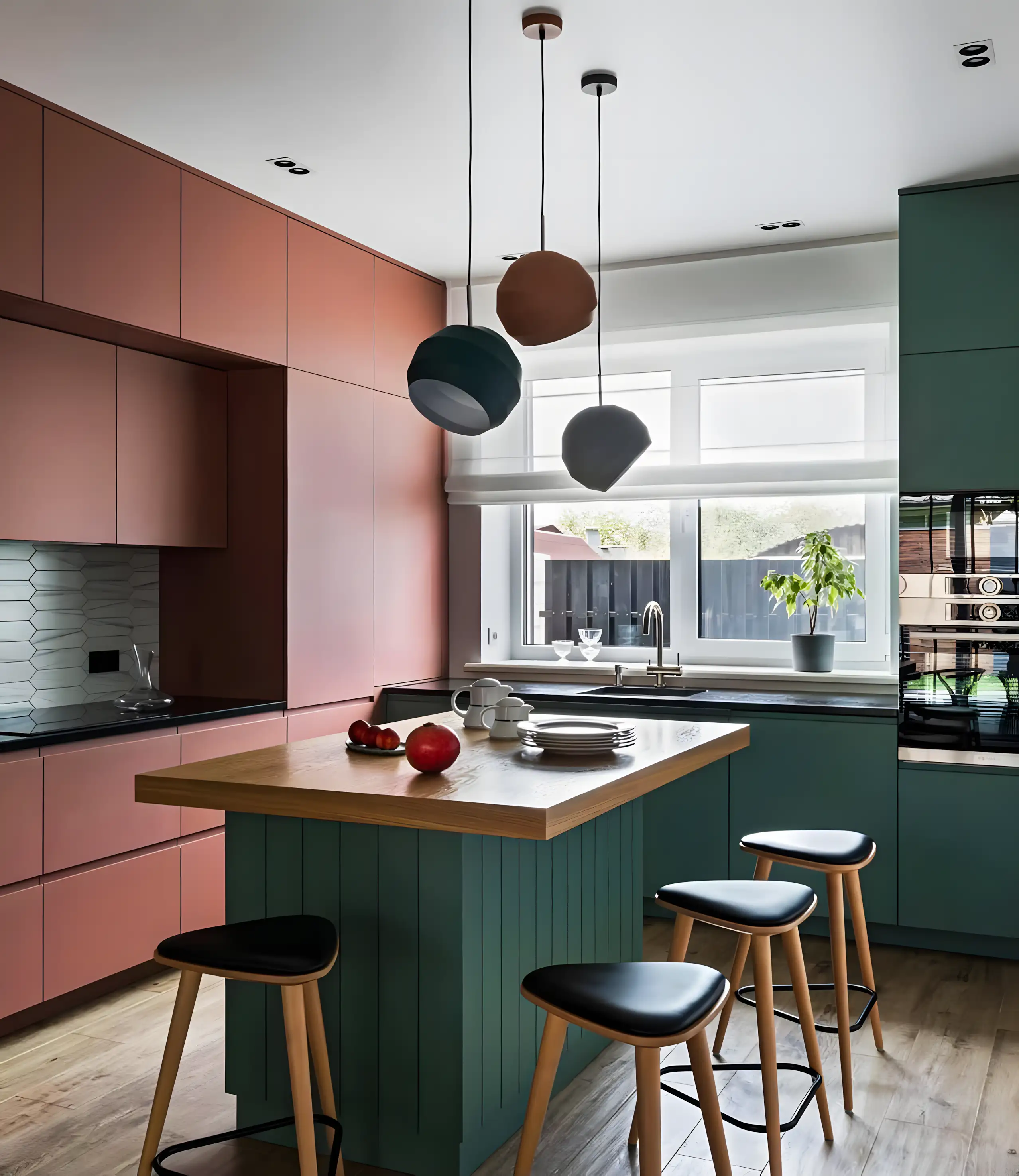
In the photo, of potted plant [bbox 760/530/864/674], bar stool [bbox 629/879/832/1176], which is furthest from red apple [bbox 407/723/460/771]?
potted plant [bbox 760/530/864/674]

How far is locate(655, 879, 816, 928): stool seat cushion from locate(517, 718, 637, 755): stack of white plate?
357 mm

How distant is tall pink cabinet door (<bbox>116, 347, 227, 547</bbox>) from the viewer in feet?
12.5

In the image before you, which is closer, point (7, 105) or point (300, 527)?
point (7, 105)

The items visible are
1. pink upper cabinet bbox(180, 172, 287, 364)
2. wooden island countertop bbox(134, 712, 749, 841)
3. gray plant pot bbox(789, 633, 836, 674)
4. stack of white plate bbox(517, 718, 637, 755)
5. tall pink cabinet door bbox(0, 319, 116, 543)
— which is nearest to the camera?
wooden island countertop bbox(134, 712, 749, 841)

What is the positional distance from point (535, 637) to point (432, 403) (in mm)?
3118

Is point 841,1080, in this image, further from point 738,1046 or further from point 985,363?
point 985,363

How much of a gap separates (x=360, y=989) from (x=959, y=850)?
234cm

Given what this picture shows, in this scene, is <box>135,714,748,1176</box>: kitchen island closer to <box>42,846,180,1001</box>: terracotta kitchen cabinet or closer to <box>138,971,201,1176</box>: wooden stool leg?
<box>138,971,201,1176</box>: wooden stool leg

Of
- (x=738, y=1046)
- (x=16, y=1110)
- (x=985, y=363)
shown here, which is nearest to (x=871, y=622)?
(x=985, y=363)

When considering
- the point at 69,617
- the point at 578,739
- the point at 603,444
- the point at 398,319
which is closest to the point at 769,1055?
the point at 578,739

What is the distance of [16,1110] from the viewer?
274 cm

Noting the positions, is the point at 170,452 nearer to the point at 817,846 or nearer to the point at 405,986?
the point at 405,986

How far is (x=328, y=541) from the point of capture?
446 cm

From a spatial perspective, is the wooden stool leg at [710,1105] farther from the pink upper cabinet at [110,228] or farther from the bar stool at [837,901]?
the pink upper cabinet at [110,228]
